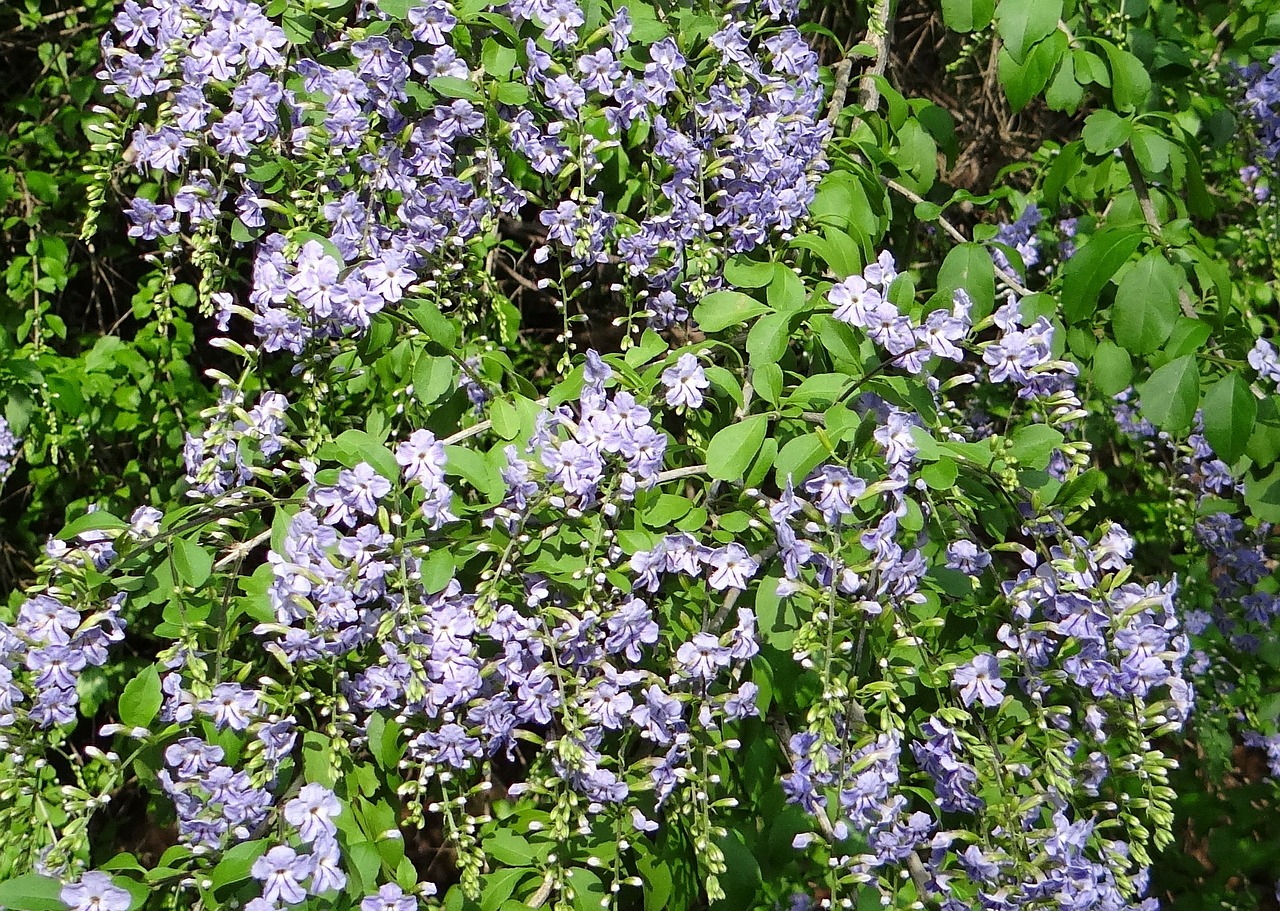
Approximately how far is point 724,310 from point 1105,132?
3.10ft

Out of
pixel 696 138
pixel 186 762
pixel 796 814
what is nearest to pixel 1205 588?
pixel 796 814

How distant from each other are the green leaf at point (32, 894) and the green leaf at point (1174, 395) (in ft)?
6.64

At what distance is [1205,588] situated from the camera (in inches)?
114

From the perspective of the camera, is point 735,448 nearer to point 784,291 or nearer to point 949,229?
point 784,291

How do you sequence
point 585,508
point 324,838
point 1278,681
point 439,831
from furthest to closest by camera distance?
point 439,831
point 1278,681
point 585,508
point 324,838

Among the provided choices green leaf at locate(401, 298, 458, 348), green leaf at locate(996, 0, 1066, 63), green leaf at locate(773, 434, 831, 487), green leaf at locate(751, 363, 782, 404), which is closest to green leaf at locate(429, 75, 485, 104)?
green leaf at locate(401, 298, 458, 348)

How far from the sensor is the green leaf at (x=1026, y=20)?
2064 millimetres

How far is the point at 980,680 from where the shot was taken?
1830 mm

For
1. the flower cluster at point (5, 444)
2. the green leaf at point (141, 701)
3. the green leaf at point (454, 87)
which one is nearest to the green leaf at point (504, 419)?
the green leaf at point (454, 87)

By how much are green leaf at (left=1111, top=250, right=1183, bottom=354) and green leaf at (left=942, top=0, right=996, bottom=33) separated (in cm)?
58

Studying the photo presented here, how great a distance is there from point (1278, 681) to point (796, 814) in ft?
5.37

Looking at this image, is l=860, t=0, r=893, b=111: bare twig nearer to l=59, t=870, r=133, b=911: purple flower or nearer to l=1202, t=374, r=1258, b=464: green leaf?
l=1202, t=374, r=1258, b=464: green leaf

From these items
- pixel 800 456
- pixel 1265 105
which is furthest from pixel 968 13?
pixel 1265 105

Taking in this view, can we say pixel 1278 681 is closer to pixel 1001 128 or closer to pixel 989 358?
pixel 989 358
